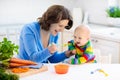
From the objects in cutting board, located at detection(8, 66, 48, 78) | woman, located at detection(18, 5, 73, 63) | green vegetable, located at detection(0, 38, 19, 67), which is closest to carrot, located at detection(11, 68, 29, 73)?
cutting board, located at detection(8, 66, 48, 78)

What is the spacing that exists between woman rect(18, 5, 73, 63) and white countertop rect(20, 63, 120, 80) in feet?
0.88

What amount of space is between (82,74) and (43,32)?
73cm

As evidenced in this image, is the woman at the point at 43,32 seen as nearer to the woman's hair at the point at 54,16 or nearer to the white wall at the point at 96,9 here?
the woman's hair at the point at 54,16

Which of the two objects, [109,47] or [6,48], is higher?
[6,48]

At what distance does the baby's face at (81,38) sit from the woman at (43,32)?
0.14m

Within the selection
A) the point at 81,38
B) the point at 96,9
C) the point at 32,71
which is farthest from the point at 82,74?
the point at 96,9

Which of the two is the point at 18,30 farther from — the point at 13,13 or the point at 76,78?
the point at 76,78

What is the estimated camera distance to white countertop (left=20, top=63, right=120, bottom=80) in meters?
1.65

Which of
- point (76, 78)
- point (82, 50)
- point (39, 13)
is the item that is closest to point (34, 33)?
point (82, 50)

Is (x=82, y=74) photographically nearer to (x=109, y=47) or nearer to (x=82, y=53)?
(x=82, y=53)

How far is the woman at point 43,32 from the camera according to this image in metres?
2.13

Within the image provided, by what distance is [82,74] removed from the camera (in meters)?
1.73

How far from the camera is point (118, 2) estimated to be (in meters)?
3.68

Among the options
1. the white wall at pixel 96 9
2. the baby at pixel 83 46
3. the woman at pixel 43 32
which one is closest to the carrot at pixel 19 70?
the woman at pixel 43 32
